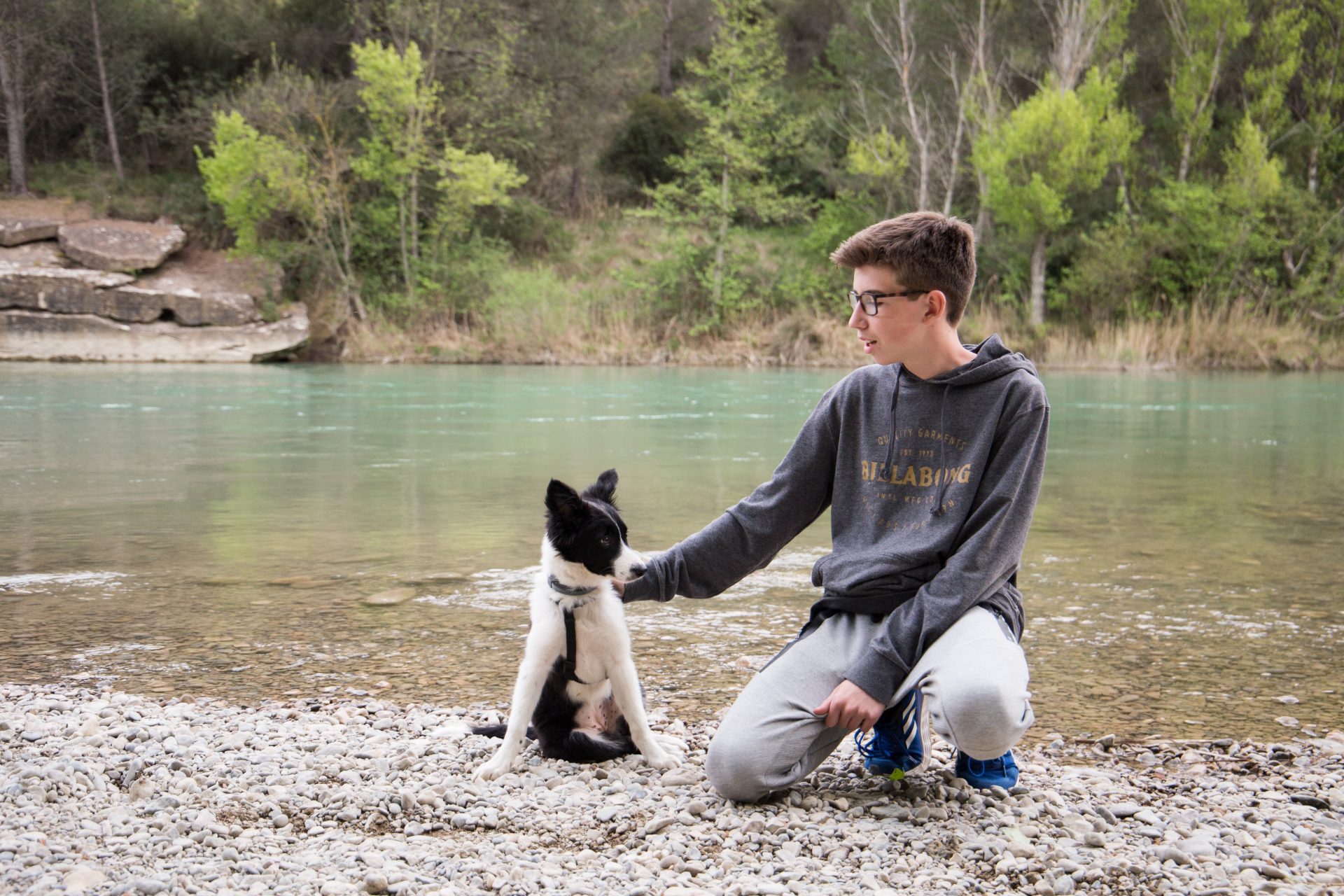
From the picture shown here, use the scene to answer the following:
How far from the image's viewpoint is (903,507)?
3305 millimetres

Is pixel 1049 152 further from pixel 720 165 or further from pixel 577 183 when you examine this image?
pixel 577 183

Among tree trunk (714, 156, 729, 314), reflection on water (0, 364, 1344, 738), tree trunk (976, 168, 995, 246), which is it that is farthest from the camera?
tree trunk (976, 168, 995, 246)

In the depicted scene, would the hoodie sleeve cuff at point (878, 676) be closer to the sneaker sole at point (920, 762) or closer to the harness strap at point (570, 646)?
the sneaker sole at point (920, 762)

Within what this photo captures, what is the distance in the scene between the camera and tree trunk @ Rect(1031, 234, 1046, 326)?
29.2 metres

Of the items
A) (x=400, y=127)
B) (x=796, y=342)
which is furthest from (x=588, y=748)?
(x=400, y=127)

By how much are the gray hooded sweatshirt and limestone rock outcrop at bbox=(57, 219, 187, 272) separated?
2694 centimetres

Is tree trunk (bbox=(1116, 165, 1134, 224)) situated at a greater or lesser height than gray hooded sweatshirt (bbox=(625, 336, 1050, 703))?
greater

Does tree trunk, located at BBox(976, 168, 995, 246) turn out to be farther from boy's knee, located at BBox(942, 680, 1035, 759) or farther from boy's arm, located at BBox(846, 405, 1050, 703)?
boy's knee, located at BBox(942, 680, 1035, 759)

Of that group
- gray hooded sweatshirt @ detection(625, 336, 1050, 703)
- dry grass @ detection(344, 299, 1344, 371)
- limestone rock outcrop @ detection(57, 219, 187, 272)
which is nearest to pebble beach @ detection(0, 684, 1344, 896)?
gray hooded sweatshirt @ detection(625, 336, 1050, 703)

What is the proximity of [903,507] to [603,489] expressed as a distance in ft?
3.04

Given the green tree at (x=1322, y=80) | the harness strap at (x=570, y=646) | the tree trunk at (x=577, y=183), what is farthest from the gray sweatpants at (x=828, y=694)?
the tree trunk at (x=577, y=183)

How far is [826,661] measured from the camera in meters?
3.24

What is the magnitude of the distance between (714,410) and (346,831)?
528 inches

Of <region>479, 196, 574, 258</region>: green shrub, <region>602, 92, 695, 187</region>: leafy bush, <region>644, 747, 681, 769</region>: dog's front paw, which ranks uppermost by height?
<region>602, 92, 695, 187</region>: leafy bush
